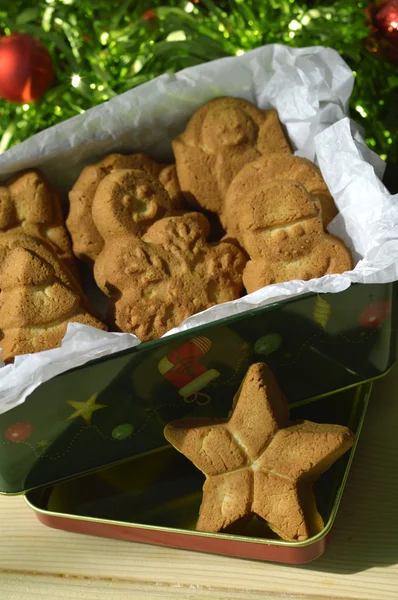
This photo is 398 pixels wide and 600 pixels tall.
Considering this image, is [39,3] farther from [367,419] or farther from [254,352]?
[367,419]

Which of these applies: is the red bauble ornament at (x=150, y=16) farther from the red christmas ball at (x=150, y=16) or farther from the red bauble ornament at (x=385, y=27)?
the red bauble ornament at (x=385, y=27)

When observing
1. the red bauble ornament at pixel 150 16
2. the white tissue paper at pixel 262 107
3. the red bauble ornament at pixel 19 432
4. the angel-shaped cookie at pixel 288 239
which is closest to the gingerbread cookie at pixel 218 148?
the white tissue paper at pixel 262 107

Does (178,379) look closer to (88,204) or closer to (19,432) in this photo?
(19,432)

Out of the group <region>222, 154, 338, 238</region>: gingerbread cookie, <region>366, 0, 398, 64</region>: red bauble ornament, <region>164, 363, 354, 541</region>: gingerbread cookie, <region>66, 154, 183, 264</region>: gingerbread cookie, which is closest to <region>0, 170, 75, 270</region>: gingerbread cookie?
<region>66, 154, 183, 264</region>: gingerbread cookie

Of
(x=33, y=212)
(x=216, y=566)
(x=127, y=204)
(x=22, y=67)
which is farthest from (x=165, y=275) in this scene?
(x=22, y=67)

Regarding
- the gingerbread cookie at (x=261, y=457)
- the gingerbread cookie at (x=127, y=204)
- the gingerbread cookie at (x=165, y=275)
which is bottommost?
the gingerbread cookie at (x=261, y=457)

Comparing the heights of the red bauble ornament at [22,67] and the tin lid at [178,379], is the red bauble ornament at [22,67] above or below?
above
